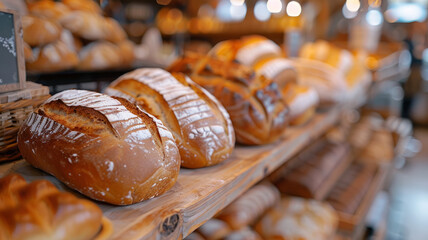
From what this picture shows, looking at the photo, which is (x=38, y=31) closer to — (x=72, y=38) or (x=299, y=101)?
(x=72, y=38)

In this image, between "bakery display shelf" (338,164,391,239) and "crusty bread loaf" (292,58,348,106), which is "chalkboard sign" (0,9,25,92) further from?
"bakery display shelf" (338,164,391,239)

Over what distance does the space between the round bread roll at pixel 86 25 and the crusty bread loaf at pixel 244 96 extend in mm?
1068

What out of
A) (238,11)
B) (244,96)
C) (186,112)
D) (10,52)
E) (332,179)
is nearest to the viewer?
(10,52)

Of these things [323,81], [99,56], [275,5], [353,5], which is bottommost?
[99,56]

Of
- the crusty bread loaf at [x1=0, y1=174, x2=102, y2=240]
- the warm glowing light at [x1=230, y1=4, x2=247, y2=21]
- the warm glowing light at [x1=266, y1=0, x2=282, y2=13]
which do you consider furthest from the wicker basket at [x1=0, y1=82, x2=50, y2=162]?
the warm glowing light at [x1=230, y1=4, x2=247, y2=21]

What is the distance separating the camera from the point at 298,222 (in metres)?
1.69

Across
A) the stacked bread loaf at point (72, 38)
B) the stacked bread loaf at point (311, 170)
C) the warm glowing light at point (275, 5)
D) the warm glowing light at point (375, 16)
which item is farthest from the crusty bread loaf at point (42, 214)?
the warm glowing light at point (375, 16)

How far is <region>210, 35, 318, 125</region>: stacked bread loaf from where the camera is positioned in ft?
5.15

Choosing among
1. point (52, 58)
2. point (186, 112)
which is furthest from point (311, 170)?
point (52, 58)

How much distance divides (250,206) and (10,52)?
1.26 meters

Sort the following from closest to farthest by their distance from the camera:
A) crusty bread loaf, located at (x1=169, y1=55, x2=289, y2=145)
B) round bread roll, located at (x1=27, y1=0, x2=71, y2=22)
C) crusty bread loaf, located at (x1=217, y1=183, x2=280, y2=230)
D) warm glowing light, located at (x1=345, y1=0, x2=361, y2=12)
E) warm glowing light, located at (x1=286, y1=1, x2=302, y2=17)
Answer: crusty bread loaf, located at (x1=169, y1=55, x2=289, y2=145) → crusty bread loaf, located at (x1=217, y1=183, x2=280, y2=230) → round bread roll, located at (x1=27, y1=0, x2=71, y2=22) → warm glowing light, located at (x1=286, y1=1, x2=302, y2=17) → warm glowing light, located at (x1=345, y1=0, x2=361, y2=12)

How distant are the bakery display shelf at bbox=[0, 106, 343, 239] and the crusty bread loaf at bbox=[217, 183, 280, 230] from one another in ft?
1.45

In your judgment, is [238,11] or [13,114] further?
[238,11]

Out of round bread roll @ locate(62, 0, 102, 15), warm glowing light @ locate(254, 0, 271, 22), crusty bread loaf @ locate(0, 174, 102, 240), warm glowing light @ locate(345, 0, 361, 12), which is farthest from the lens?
warm glowing light @ locate(254, 0, 271, 22)
